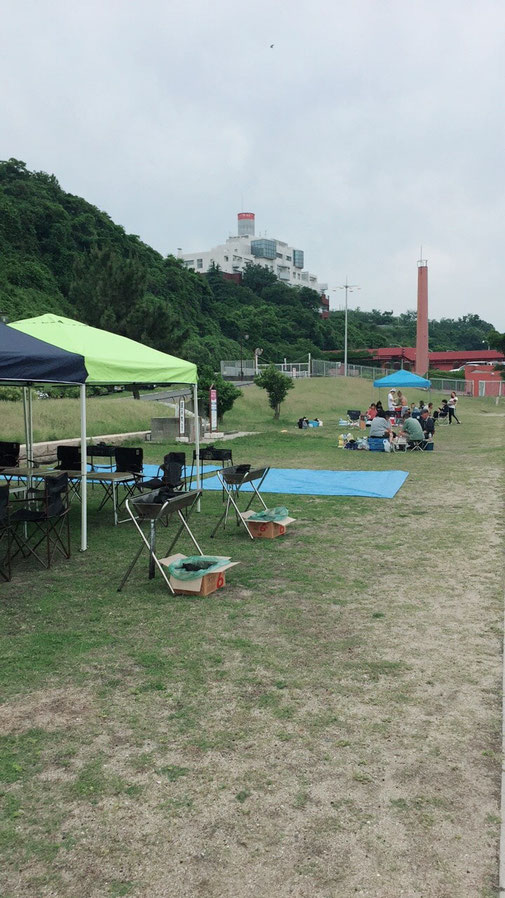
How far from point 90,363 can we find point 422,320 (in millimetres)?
65066

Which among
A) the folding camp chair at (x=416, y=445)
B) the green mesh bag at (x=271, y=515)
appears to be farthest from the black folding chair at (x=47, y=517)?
the folding camp chair at (x=416, y=445)

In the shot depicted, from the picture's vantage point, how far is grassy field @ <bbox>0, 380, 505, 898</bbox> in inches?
105

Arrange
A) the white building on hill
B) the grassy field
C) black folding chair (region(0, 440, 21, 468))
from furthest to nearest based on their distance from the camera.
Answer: the white building on hill → black folding chair (region(0, 440, 21, 468)) → the grassy field

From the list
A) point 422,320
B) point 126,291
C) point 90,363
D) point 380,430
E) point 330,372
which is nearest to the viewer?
point 90,363

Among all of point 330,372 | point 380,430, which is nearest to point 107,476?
point 380,430

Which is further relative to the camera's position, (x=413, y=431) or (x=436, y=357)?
(x=436, y=357)

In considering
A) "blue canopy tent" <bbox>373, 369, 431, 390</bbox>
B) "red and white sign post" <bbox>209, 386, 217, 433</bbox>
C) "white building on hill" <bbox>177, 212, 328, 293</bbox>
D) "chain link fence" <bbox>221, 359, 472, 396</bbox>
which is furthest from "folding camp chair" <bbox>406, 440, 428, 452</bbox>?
"white building on hill" <bbox>177, 212, 328, 293</bbox>

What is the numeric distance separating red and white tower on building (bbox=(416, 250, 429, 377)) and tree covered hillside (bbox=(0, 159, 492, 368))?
15737 mm

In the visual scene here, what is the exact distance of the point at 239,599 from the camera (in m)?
5.84

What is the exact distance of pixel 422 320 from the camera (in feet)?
225

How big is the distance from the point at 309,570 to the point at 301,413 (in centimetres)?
2521

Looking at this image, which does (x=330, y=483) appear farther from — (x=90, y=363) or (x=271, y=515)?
(x=90, y=363)

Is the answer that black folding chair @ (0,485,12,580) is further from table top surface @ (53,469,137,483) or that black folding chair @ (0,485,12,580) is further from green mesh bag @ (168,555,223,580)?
table top surface @ (53,469,137,483)

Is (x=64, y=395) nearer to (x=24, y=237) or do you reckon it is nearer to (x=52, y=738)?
(x=52, y=738)
